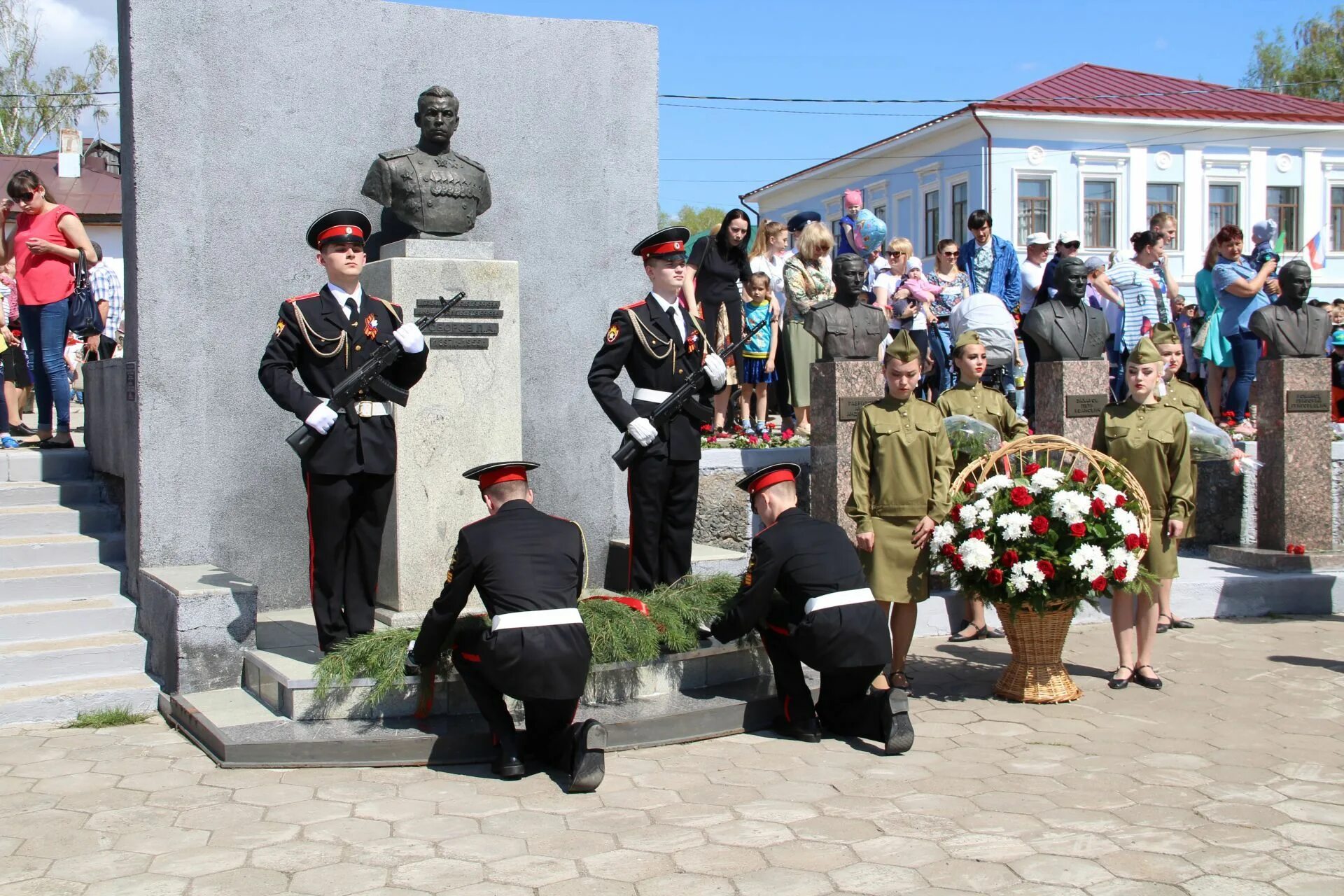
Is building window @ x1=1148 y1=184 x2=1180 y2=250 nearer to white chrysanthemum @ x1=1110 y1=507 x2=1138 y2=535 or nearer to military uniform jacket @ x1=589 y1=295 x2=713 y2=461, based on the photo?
white chrysanthemum @ x1=1110 y1=507 x2=1138 y2=535

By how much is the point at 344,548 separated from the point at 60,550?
2.28 meters

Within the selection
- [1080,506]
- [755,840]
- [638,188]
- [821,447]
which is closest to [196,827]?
[755,840]

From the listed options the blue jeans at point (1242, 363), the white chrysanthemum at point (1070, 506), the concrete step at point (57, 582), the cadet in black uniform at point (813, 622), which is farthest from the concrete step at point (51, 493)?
the blue jeans at point (1242, 363)

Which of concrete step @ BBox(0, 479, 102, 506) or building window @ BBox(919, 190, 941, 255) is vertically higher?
building window @ BBox(919, 190, 941, 255)

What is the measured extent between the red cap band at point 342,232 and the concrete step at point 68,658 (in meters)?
2.28

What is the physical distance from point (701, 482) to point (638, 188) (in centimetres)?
200

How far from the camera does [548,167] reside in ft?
26.7

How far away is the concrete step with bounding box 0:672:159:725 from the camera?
19.7 feet

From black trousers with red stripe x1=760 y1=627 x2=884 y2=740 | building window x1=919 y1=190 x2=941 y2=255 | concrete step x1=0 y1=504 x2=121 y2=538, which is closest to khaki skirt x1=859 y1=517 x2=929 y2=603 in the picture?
black trousers with red stripe x1=760 y1=627 x2=884 y2=740

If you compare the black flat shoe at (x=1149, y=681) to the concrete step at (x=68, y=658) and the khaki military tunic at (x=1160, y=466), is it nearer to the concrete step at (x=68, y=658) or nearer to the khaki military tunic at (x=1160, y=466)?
the khaki military tunic at (x=1160, y=466)

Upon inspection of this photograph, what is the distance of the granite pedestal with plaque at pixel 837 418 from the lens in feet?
25.8

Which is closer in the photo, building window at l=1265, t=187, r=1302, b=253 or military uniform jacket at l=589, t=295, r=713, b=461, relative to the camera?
military uniform jacket at l=589, t=295, r=713, b=461

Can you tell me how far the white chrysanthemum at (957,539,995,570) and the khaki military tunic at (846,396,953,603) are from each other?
28cm

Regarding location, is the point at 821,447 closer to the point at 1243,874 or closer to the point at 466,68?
the point at 466,68
